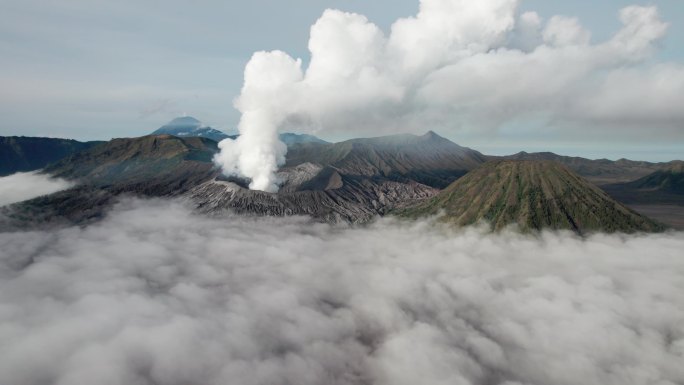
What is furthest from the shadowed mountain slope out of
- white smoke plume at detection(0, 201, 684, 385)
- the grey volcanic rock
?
the grey volcanic rock

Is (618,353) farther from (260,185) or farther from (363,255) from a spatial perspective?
(260,185)

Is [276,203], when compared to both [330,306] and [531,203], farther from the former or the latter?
[531,203]

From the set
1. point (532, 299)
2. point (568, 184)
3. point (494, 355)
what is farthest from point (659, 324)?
point (568, 184)

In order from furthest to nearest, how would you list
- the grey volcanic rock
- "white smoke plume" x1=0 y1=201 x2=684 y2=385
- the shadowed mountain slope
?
1. the grey volcanic rock
2. the shadowed mountain slope
3. "white smoke plume" x1=0 y1=201 x2=684 y2=385

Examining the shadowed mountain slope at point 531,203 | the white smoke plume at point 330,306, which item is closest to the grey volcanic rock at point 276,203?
the white smoke plume at point 330,306

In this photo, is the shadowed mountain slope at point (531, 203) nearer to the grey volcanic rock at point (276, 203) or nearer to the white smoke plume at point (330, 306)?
the white smoke plume at point (330, 306)

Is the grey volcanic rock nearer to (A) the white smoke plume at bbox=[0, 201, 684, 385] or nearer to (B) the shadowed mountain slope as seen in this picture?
(A) the white smoke plume at bbox=[0, 201, 684, 385]

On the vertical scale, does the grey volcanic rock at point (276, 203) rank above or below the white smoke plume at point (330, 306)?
above
